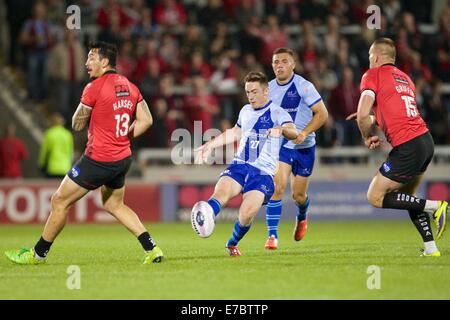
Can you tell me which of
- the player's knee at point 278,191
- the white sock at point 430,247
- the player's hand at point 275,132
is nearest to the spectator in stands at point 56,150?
the player's knee at point 278,191

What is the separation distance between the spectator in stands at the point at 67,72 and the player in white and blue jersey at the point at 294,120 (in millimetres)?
8290

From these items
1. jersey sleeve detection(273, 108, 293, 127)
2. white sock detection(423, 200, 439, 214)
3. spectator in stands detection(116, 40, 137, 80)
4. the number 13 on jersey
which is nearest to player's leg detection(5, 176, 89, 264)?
the number 13 on jersey

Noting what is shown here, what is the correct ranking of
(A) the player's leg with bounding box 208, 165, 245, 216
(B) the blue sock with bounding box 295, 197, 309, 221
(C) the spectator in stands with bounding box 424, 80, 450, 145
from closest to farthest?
(A) the player's leg with bounding box 208, 165, 245, 216, (B) the blue sock with bounding box 295, 197, 309, 221, (C) the spectator in stands with bounding box 424, 80, 450, 145

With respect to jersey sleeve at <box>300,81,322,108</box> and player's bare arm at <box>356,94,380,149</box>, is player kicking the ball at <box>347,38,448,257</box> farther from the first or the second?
jersey sleeve at <box>300,81,322,108</box>

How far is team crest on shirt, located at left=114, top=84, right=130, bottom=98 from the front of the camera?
10062 mm

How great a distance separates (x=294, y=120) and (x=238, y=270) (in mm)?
3430

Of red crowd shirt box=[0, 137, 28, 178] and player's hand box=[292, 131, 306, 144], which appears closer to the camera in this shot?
player's hand box=[292, 131, 306, 144]

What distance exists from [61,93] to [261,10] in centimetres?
610

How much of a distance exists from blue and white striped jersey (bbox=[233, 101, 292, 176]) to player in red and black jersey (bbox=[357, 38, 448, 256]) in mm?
1016

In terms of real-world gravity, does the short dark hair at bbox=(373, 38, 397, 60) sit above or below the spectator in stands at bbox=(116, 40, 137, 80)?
below

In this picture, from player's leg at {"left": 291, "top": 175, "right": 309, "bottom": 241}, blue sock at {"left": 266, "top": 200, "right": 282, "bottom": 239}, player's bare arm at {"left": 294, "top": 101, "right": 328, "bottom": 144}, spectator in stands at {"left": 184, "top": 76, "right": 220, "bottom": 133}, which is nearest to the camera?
player's bare arm at {"left": 294, "top": 101, "right": 328, "bottom": 144}

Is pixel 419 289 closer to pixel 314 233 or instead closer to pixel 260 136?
pixel 260 136

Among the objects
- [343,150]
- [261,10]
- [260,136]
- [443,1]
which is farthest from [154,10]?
[260,136]

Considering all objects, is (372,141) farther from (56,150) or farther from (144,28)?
(144,28)
